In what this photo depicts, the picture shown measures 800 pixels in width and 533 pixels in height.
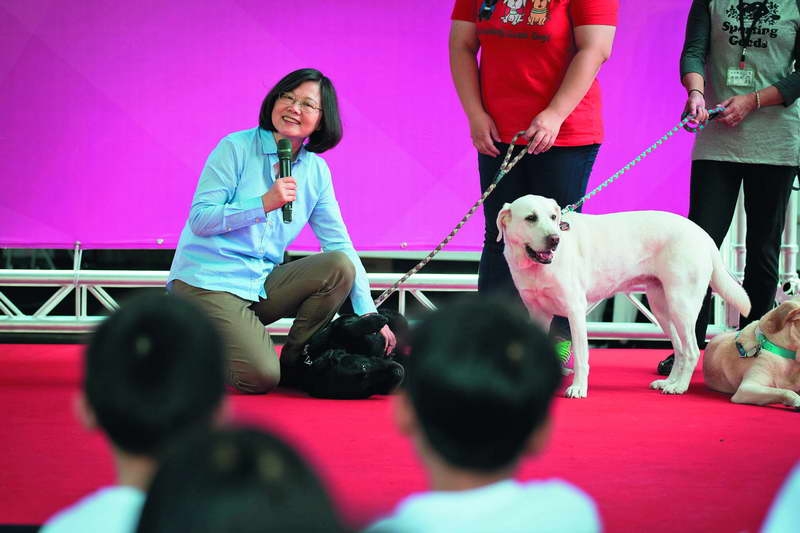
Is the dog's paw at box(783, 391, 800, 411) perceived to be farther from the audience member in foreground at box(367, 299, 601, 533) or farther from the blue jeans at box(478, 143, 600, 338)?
the audience member in foreground at box(367, 299, 601, 533)

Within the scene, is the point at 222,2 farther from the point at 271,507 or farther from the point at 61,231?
the point at 271,507

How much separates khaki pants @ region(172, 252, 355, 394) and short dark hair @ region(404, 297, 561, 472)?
87.4 inches

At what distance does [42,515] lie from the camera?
175 cm

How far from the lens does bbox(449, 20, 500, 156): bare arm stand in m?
3.29

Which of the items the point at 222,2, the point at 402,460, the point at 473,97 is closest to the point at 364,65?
the point at 222,2

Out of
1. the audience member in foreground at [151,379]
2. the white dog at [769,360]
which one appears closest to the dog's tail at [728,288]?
the white dog at [769,360]

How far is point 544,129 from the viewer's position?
3.13 m

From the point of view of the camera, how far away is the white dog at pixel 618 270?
3.18 meters

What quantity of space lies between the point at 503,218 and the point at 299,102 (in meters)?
0.74

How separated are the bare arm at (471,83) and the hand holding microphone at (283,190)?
0.66 m

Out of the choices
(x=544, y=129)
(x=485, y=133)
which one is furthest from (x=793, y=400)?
(x=485, y=133)

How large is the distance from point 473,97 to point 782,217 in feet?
Answer: 3.91

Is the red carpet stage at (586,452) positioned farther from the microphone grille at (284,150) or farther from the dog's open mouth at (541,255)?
the microphone grille at (284,150)

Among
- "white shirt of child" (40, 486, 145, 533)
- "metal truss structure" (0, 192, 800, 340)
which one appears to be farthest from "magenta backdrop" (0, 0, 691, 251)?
"white shirt of child" (40, 486, 145, 533)
